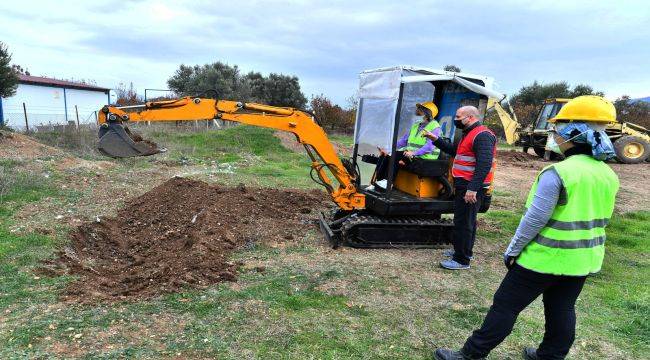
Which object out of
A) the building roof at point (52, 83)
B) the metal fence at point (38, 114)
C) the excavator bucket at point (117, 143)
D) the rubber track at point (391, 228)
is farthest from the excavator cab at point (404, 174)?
the building roof at point (52, 83)

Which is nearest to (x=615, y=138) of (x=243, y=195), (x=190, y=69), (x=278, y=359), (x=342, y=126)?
(x=342, y=126)

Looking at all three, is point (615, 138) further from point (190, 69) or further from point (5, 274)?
point (190, 69)

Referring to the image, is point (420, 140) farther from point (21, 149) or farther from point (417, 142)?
point (21, 149)

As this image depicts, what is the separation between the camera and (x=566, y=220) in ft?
8.93

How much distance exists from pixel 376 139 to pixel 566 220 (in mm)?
3969

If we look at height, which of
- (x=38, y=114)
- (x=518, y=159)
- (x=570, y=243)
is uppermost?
(x=570, y=243)

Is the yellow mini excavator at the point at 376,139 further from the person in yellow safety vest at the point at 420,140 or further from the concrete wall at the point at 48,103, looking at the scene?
the concrete wall at the point at 48,103

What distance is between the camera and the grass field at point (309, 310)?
3514mm

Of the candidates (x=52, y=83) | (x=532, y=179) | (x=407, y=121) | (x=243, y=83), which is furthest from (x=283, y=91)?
(x=407, y=121)

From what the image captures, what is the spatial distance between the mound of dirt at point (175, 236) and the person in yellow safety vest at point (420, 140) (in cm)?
195

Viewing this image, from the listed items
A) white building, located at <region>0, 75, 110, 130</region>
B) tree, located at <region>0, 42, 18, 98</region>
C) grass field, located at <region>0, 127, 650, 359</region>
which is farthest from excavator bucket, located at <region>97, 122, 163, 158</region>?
white building, located at <region>0, 75, 110, 130</region>

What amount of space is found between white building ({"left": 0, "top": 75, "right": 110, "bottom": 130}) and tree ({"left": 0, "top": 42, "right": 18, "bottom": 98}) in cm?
905

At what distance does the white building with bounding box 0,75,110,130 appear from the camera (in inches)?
1075

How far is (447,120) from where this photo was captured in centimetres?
686
